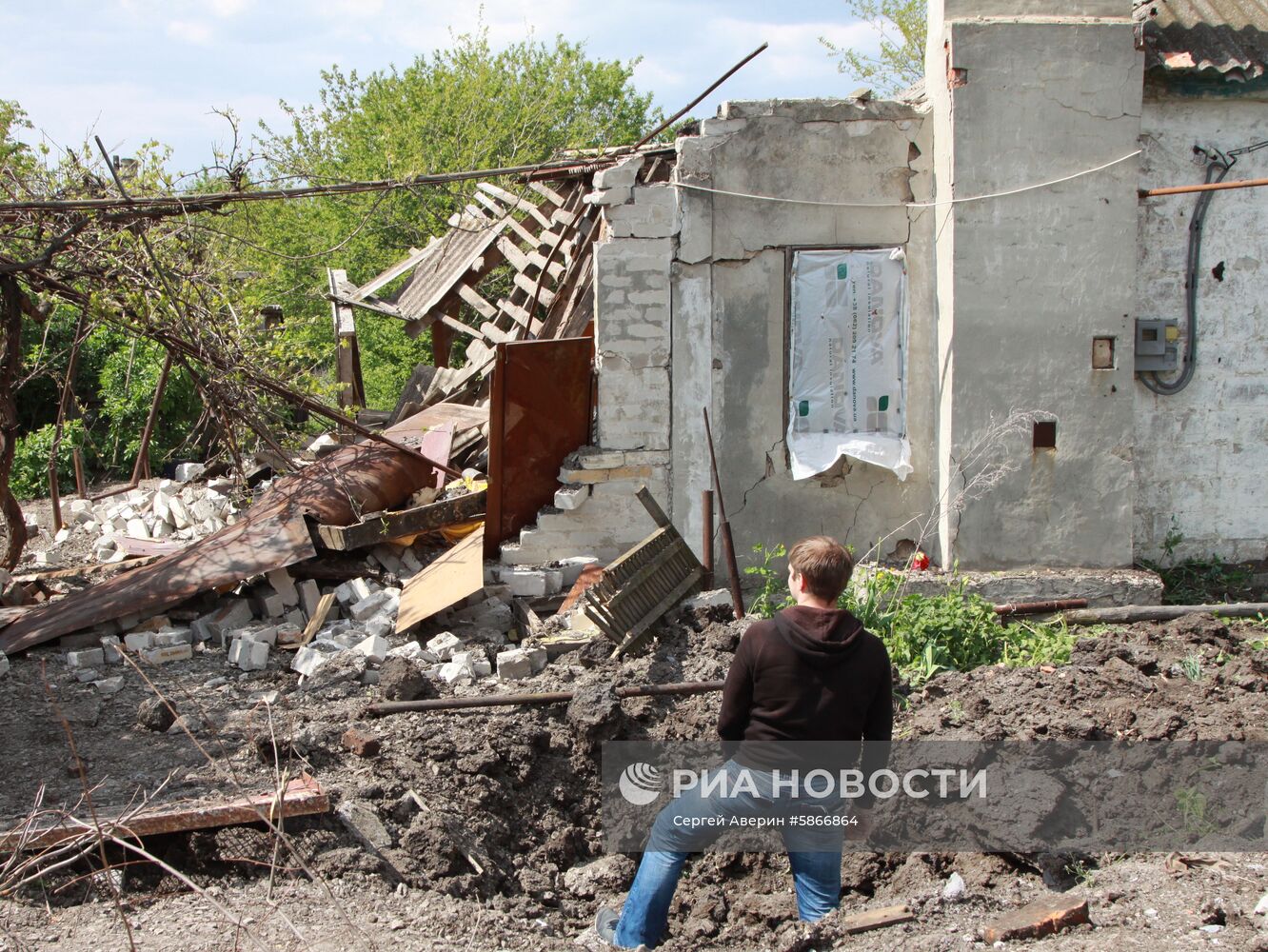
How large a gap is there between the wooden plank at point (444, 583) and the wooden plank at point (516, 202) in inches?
128

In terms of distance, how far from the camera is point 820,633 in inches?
139

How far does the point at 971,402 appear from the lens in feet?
24.2

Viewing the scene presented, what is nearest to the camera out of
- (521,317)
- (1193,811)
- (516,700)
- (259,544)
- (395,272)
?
(1193,811)

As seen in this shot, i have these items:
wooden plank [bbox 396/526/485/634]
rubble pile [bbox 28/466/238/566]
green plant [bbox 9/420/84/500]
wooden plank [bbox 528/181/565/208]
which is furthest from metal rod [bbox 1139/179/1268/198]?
green plant [bbox 9/420/84/500]

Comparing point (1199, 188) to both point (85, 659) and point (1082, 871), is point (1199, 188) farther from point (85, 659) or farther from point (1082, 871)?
point (85, 659)

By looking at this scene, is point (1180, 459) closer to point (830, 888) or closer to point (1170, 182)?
point (1170, 182)

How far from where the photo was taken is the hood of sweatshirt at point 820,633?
11.6 ft

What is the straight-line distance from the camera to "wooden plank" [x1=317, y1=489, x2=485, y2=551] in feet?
24.1

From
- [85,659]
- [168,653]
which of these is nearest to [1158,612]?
[168,653]

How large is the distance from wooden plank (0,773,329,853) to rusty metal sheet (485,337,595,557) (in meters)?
3.21

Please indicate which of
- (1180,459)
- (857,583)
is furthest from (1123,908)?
(1180,459)

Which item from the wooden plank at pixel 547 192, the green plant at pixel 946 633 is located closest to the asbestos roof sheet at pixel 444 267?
the wooden plank at pixel 547 192

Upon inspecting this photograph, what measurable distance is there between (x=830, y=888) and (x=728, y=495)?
4.16 meters

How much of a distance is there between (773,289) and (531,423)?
1980mm
